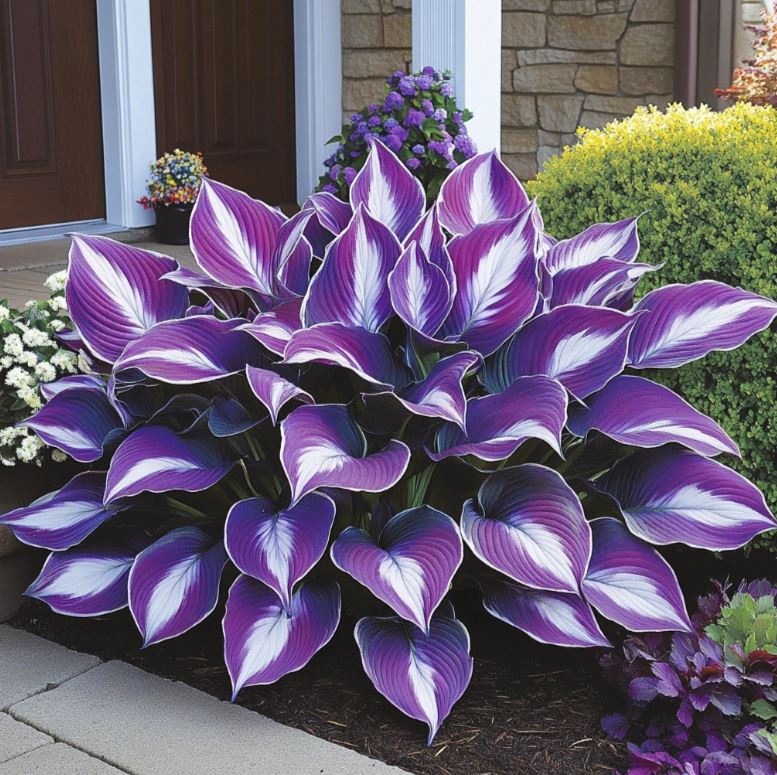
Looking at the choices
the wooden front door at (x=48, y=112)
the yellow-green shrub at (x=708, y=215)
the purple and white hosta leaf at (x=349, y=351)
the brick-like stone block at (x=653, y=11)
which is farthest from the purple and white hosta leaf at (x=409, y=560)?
the brick-like stone block at (x=653, y=11)

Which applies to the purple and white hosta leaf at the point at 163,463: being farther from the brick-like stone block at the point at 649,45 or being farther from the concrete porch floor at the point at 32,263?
the brick-like stone block at the point at 649,45

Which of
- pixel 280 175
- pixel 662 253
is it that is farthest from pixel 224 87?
pixel 662 253

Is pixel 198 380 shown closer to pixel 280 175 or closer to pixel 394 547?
pixel 394 547

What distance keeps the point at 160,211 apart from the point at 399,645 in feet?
12.2

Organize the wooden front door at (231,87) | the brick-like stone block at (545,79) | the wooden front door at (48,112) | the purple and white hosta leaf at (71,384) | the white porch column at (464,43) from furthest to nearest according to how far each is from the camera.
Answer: the brick-like stone block at (545,79) < the wooden front door at (231,87) < the wooden front door at (48,112) < the white porch column at (464,43) < the purple and white hosta leaf at (71,384)

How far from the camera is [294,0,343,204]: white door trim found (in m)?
6.11

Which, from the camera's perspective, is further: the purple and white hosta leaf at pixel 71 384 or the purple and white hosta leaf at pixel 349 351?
the purple and white hosta leaf at pixel 71 384

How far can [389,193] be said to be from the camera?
2.28 metres

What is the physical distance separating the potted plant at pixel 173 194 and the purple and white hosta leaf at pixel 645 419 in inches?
136

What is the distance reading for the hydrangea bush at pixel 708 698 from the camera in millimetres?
1756

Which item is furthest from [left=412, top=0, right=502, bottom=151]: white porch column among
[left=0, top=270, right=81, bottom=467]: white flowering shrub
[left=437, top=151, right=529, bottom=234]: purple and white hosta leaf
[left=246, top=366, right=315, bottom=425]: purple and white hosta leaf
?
[left=246, top=366, right=315, bottom=425]: purple and white hosta leaf

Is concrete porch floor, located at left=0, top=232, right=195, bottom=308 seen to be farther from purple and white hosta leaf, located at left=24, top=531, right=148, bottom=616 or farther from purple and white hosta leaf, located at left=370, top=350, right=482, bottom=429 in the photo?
purple and white hosta leaf, located at left=370, top=350, right=482, bottom=429

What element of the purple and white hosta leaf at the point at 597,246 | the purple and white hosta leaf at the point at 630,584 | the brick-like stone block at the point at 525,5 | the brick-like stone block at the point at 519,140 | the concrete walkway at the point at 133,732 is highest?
the brick-like stone block at the point at 525,5

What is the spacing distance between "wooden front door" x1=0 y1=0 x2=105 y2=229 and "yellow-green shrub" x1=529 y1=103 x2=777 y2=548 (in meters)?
3.15
